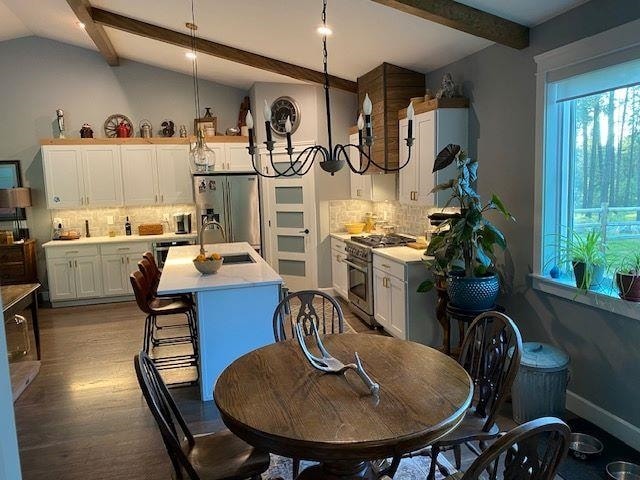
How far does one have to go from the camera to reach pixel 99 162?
22.2 ft

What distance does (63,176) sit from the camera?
6.66 m

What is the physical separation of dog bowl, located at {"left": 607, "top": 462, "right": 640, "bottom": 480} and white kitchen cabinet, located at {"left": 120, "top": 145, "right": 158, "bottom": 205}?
6238 millimetres

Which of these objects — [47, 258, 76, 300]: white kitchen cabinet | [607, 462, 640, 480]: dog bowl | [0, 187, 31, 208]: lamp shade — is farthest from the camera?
[47, 258, 76, 300]: white kitchen cabinet

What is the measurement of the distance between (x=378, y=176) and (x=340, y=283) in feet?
4.94

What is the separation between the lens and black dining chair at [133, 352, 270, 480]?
1.78 meters

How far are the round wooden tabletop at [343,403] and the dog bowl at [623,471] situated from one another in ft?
4.02

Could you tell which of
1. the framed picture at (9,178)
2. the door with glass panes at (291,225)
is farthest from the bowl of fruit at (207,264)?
the framed picture at (9,178)

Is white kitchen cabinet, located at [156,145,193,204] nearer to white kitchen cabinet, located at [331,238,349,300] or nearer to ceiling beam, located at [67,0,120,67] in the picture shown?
ceiling beam, located at [67,0,120,67]

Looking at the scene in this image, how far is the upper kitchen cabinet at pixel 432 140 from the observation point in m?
4.29

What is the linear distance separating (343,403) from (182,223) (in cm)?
583

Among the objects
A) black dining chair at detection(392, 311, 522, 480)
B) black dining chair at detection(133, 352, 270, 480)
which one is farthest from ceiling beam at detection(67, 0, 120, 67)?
black dining chair at detection(392, 311, 522, 480)

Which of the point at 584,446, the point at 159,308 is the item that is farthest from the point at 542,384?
the point at 159,308

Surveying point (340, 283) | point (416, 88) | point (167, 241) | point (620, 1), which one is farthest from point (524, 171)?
point (167, 241)

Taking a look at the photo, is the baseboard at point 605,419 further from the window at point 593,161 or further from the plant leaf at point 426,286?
the plant leaf at point 426,286
